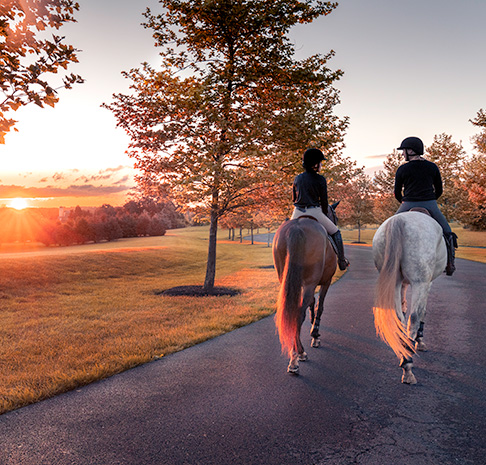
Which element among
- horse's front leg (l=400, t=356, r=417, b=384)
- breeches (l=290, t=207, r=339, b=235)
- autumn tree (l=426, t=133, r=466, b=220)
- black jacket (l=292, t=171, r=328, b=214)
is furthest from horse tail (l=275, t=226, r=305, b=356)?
autumn tree (l=426, t=133, r=466, b=220)

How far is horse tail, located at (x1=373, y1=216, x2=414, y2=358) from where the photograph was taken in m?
4.96

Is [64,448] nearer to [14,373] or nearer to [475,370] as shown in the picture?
[14,373]

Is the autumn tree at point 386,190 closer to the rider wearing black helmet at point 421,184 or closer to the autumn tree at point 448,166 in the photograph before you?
the autumn tree at point 448,166

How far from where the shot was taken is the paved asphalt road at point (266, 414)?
3.21 m

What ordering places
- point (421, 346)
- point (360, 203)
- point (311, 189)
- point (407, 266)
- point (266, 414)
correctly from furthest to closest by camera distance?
point (360, 203), point (421, 346), point (311, 189), point (407, 266), point (266, 414)

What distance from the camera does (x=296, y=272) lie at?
5.07m

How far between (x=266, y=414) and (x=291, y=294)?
5.32 ft

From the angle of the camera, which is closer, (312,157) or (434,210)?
(434,210)

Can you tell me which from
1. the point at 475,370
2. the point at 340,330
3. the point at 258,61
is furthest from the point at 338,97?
the point at 475,370

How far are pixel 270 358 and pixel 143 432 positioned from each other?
2641 millimetres

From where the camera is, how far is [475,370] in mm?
5176

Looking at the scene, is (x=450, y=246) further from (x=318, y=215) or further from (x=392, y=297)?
(x=318, y=215)

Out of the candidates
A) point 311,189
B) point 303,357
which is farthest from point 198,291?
point 311,189

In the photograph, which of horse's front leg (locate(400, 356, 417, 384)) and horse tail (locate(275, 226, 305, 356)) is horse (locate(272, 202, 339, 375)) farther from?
horse's front leg (locate(400, 356, 417, 384))
